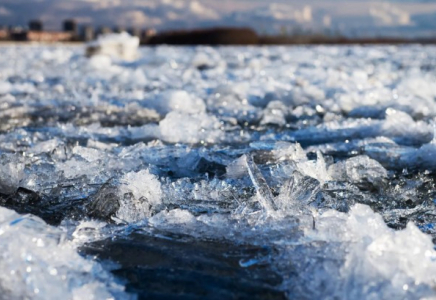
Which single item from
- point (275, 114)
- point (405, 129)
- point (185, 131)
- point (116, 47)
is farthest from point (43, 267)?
point (116, 47)

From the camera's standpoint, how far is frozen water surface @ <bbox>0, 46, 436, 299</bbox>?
3.57ft

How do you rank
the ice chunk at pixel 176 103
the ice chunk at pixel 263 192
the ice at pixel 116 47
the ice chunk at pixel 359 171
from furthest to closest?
the ice at pixel 116 47 → the ice chunk at pixel 176 103 → the ice chunk at pixel 359 171 → the ice chunk at pixel 263 192

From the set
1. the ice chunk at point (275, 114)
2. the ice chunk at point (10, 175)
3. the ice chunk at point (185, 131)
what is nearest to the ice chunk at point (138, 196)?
the ice chunk at point (10, 175)

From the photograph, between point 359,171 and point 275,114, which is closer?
point 359,171

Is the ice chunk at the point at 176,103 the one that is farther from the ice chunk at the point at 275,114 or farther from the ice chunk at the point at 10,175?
the ice chunk at the point at 10,175

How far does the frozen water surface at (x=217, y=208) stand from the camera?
1088 mm

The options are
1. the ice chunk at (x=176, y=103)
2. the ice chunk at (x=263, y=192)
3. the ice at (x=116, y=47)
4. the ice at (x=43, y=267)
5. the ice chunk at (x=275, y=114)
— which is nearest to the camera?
the ice at (x=43, y=267)

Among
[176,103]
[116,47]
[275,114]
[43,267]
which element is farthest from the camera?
[116,47]

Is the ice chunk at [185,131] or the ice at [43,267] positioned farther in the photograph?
the ice chunk at [185,131]

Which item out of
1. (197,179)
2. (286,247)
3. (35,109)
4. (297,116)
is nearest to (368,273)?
(286,247)

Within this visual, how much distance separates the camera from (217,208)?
162cm

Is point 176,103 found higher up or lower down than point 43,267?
lower down

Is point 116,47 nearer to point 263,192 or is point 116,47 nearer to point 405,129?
point 405,129

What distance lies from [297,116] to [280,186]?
1.93 m
